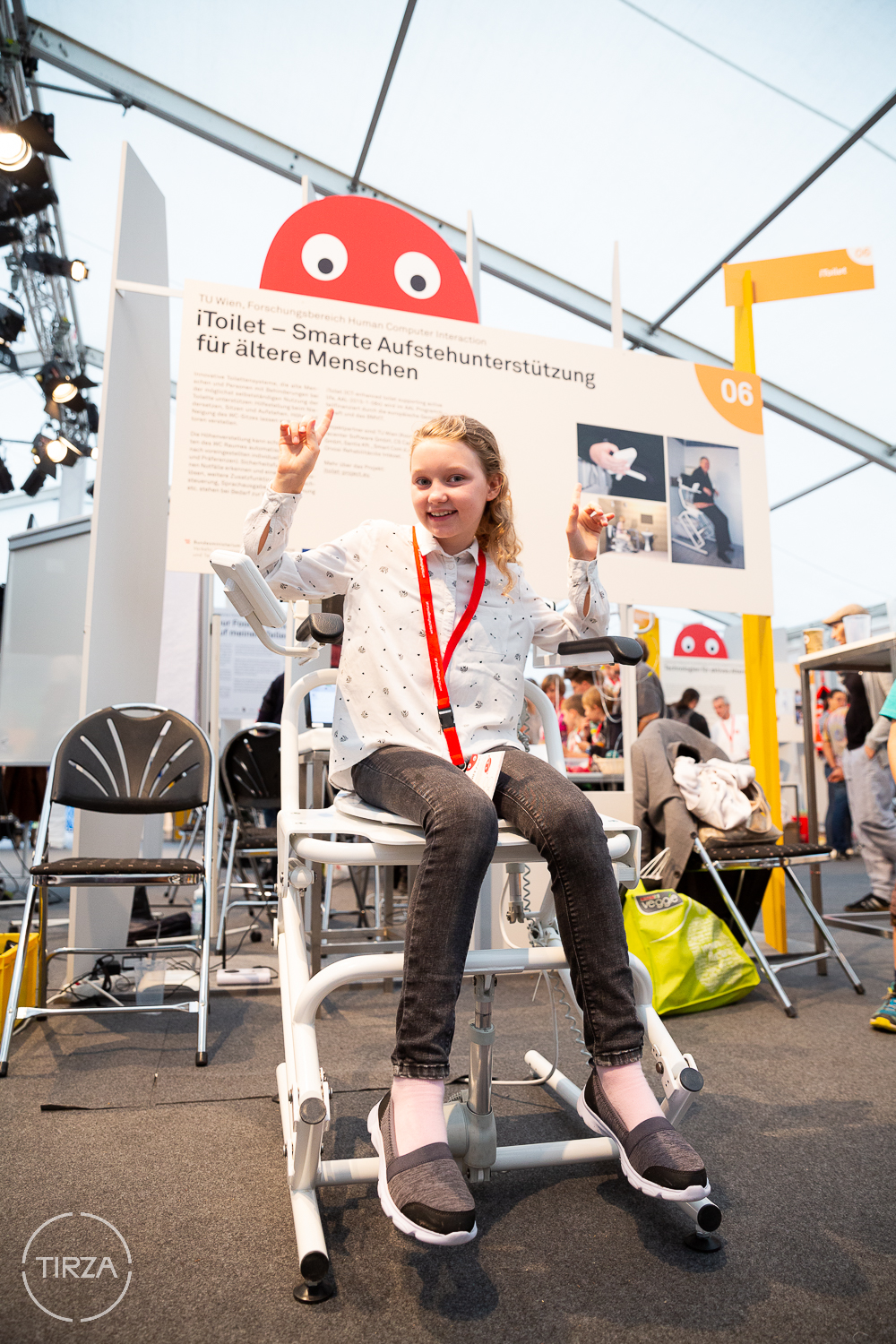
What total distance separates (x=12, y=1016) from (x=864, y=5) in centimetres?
513

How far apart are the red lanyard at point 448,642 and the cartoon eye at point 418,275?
1.97m

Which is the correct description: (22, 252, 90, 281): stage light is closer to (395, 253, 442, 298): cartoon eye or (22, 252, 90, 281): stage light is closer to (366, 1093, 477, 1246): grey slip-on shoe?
(395, 253, 442, 298): cartoon eye

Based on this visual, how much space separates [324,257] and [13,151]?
10.5 feet

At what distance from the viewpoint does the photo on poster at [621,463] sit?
3125mm

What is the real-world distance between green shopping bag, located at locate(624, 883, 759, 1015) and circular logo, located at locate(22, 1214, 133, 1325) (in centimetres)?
158

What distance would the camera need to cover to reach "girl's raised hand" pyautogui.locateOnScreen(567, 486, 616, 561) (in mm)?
1467

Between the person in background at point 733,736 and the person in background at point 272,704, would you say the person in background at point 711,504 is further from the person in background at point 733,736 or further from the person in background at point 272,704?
the person in background at point 733,736

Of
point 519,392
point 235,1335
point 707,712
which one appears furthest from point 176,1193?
point 707,712

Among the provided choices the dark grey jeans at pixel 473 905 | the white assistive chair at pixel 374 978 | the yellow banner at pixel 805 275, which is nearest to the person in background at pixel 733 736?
the yellow banner at pixel 805 275

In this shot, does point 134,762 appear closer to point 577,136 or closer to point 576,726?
point 576,726

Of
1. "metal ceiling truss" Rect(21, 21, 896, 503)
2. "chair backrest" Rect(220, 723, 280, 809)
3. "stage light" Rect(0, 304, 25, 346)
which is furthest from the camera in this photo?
"stage light" Rect(0, 304, 25, 346)

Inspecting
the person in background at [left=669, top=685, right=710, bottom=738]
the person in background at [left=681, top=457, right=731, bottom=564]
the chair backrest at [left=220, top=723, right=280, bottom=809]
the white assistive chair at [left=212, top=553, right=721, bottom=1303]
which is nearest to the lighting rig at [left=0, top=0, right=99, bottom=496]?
the chair backrest at [left=220, top=723, right=280, bottom=809]

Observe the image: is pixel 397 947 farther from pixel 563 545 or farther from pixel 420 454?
pixel 563 545

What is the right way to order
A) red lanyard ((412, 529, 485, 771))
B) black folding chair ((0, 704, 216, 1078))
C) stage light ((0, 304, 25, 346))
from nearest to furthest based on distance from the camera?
1. red lanyard ((412, 529, 485, 771))
2. black folding chair ((0, 704, 216, 1078))
3. stage light ((0, 304, 25, 346))
